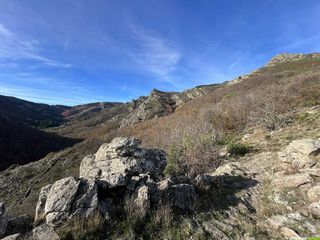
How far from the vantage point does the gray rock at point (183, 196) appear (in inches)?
259

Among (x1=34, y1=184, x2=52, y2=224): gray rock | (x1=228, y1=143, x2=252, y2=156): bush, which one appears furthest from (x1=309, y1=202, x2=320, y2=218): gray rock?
(x1=34, y1=184, x2=52, y2=224): gray rock

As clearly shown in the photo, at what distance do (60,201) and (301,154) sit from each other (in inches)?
266

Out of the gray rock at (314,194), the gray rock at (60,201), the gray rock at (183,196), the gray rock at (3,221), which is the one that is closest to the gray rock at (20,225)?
the gray rock at (3,221)

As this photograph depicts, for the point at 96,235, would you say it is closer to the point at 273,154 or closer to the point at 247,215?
the point at 247,215

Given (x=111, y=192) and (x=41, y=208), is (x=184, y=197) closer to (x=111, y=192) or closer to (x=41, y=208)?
(x=111, y=192)

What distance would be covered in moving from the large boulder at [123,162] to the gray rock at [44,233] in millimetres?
1735

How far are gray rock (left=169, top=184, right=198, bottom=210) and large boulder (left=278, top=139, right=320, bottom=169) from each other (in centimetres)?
326

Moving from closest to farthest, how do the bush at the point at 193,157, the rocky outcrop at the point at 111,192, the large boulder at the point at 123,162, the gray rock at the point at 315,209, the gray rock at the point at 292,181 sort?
1. the rocky outcrop at the point at 111,192
2. the gray rock at the point at 315,209
3. the gray rock at the point at 292,181
4. the large boulder at the point at 123,162
5. the bush at the point at 193,157

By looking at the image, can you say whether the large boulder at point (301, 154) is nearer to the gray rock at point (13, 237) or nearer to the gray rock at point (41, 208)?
the gray rock at point (41, 208)

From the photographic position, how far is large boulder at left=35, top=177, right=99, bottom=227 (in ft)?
18.1

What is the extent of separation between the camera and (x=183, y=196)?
6.82 m

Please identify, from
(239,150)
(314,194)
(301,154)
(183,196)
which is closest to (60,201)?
(183,196)

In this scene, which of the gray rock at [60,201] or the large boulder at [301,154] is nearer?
the gray rock at [60,201]

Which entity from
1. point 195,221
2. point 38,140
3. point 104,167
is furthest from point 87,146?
point 38,140
